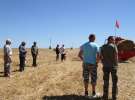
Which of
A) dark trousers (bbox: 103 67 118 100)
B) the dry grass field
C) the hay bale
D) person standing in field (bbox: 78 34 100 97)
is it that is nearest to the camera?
dark trousers (bbox: 103 67 118 100)

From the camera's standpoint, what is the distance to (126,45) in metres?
35.9

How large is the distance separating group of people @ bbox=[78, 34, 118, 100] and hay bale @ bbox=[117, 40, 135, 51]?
836 inches

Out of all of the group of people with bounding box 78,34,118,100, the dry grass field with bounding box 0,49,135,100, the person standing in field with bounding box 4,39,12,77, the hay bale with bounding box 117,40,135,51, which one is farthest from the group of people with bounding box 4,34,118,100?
the hay bale with bounding box 117,40,135,51

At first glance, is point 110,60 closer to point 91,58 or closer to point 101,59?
point 101,59

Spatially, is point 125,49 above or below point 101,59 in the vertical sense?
above

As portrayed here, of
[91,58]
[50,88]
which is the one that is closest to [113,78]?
[91,58]

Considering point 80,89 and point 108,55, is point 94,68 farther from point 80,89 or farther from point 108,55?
point 80,89

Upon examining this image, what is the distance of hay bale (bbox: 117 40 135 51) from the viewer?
3566cm

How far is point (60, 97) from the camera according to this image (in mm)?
14914

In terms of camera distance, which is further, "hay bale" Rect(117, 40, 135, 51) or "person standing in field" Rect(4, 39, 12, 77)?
"hay bale" Rect(117, 40, 135, 51)

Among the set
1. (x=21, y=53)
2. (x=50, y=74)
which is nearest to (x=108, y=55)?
(x=50, y=74)

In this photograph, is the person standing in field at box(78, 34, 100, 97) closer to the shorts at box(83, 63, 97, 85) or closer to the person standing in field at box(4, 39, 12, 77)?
the shorts at box(83, 63, 97, 85)

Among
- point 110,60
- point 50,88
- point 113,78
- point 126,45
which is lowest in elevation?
point 50,88

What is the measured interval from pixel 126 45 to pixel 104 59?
73.3ft
